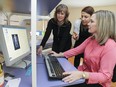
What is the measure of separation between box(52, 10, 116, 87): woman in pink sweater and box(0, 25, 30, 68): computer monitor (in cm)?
39

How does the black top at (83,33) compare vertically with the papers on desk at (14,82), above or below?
above

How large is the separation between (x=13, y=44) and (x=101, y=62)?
63cm

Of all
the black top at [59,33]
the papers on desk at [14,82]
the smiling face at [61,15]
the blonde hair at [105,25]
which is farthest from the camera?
the black top at [59,33]

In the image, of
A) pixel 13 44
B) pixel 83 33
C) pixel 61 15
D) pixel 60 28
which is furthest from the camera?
pixel 83 33

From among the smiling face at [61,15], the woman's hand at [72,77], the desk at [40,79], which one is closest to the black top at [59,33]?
the smiling face at [61,15]

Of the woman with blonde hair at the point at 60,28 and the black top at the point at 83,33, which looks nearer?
the woman with blonde hair at the point at 60,28

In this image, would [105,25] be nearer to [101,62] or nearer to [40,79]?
[101,62]

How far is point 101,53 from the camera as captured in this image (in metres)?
1.16

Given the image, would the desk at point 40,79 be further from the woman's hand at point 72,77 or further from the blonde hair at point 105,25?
the blonde hair at point 105,25

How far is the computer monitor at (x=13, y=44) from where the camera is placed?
3.07 ft

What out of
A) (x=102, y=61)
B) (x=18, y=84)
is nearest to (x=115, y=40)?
(x=102, y=61)

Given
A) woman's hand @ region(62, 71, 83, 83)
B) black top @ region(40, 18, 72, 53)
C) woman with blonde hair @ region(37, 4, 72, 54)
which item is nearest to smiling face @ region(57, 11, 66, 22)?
woman with blonde hair @ region(37, 4, 72, 54)

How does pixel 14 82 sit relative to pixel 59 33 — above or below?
below

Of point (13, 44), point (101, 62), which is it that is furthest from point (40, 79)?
point (101, 62)
